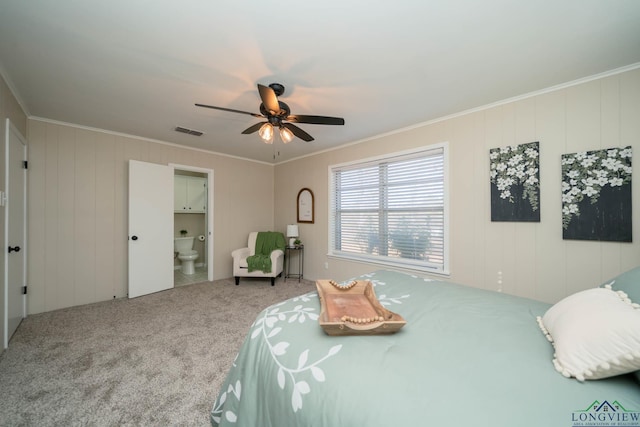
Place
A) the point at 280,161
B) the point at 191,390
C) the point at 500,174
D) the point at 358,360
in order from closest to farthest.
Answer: the point at 358,360, the point at 191,390, the point at 500,174, the point at 280,161

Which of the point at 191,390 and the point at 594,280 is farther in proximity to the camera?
the point at 594,280

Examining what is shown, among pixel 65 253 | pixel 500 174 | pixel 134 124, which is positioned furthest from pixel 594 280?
pixel 65 253

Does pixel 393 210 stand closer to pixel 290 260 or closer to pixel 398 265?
pixel 398 265

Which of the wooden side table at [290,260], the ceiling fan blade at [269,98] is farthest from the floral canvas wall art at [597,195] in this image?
the wooden side table at [290,260]

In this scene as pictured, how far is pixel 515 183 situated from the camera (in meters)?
2.50

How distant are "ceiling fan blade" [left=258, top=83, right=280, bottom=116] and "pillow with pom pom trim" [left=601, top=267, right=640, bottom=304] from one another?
226cm

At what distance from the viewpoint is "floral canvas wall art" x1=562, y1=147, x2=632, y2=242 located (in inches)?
78.7

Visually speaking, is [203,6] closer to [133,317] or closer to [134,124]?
[134,124]

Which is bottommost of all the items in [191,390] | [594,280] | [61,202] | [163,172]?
[191,390]

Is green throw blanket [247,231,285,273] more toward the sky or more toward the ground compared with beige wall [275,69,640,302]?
more toward the ground

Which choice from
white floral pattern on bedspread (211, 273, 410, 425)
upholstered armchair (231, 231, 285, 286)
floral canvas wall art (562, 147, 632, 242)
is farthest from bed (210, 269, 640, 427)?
upholstered armchair (231, 231, 285, 286)

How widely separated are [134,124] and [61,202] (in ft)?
4.55

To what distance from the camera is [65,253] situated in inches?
126

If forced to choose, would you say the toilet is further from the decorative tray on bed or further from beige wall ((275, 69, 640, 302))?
beige wall ((275, 69, 640, 302))
